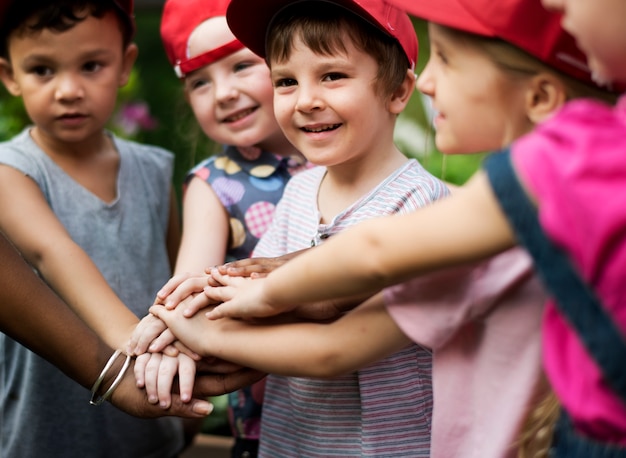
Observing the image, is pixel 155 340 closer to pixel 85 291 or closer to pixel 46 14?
pixel 85 291

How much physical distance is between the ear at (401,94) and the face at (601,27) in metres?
0.89

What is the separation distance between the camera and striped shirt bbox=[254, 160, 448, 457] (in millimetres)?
2023

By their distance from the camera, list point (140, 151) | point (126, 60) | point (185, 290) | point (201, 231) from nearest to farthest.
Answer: point (185, 290) → point (201, 231) → point (126, 60) → point (140, 151)

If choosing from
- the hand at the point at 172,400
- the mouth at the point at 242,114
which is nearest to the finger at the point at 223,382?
the hand at the point at 172,400

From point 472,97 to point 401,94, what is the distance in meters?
0.69

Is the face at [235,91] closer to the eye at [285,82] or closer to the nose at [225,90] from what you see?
the nose at [225,90]

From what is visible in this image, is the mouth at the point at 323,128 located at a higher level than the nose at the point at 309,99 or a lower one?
lower

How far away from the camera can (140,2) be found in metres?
5.65

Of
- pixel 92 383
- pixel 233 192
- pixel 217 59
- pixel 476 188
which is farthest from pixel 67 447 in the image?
pixel 476 188

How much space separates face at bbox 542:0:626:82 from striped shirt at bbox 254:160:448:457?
789mm

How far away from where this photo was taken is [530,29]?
147 centimetres

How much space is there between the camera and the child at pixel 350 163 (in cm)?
203

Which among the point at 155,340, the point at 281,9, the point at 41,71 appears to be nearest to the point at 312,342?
the point at 155,340

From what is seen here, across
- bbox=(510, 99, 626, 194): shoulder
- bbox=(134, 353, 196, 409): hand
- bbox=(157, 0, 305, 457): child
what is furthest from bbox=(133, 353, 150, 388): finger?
bbox=(510, 99, 626, 194): shoulder
